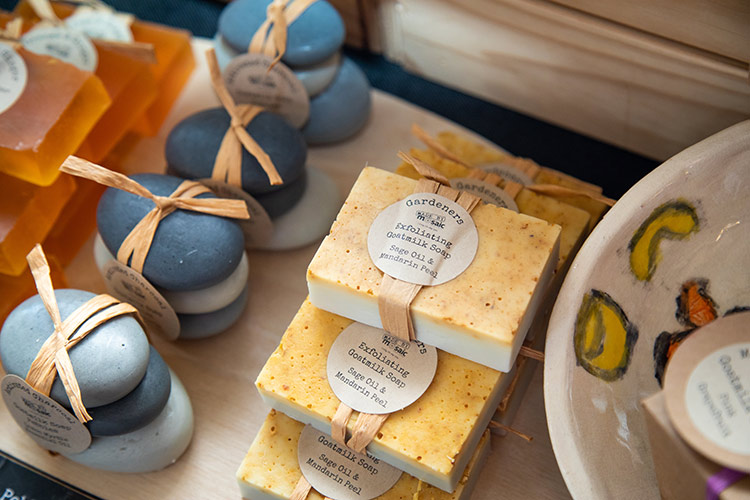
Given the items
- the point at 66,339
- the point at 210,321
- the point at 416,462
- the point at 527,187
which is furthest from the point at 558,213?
the point at 66,339

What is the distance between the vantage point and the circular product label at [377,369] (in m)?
0.74

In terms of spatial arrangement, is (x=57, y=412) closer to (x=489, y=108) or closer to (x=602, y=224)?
(x=602, y=224)

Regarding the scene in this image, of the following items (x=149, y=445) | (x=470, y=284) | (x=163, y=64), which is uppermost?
(x=470, y=284)

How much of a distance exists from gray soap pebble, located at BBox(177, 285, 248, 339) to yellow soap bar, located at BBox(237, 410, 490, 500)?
166mm

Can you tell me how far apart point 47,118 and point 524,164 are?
0.56m

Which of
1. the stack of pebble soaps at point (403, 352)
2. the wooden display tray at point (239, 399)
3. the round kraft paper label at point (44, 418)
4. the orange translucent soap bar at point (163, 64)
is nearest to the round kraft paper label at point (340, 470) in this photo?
the stack of pebble soaps at point (403, 352)

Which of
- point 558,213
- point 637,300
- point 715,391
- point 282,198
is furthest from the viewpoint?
point 282,198

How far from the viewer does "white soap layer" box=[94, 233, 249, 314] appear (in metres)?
0.88

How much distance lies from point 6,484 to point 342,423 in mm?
410

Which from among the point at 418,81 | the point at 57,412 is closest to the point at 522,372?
the point at 57,412

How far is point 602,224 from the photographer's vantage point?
2.34 feet

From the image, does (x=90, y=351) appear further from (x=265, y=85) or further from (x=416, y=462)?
(x=265, y=85)

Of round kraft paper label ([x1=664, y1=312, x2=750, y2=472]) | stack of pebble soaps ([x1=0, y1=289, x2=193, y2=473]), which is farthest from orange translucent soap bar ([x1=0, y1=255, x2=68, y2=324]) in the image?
round kraft paper label ([x1=664, y1=312, x2=750, y2=472])

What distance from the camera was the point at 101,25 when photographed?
45.4 inches
